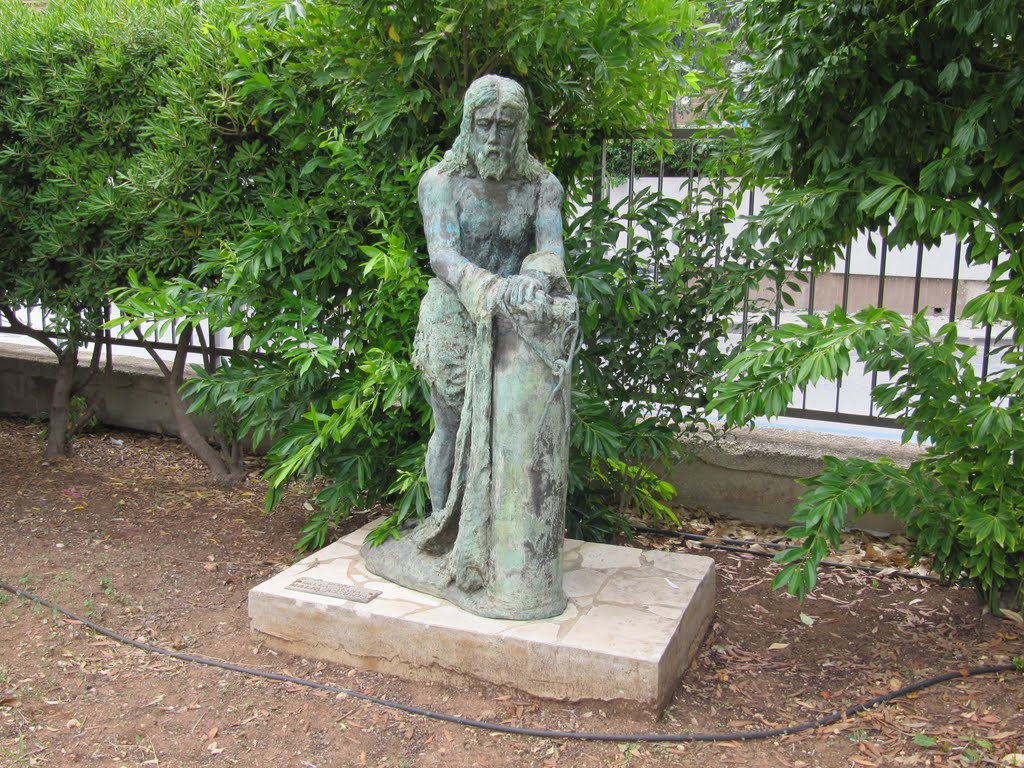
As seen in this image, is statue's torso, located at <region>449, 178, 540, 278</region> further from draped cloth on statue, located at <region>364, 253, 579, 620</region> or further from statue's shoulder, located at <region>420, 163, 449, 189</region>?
draped cloth on statue, located at <region>364, 253, 579, 620</region>

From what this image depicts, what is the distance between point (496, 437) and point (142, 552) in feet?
8.40

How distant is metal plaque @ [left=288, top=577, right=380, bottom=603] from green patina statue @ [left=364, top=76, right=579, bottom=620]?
0.18 m

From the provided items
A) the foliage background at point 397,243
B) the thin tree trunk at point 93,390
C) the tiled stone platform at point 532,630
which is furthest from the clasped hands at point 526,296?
the thin tree trunk at point 93,390

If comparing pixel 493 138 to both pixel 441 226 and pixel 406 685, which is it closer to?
pixel 441 226

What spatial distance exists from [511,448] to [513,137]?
1189mm

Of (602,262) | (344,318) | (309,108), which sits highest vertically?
(309,108)

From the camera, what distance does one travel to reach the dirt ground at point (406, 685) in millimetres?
3379

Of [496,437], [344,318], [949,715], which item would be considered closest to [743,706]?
[949,715]

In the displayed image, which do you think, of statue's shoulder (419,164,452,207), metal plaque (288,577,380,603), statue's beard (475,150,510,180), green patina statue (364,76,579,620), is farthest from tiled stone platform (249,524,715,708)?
statue's beard (475,150,510,180)

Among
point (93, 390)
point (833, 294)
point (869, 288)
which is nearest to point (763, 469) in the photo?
point (93, 390)

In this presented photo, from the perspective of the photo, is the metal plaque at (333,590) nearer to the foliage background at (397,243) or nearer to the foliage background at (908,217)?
the foliage background at (397,243)

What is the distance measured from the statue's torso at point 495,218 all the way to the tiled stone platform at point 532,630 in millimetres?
1386

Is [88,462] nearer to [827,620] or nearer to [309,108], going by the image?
[309,108]

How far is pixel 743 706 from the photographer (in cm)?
371
